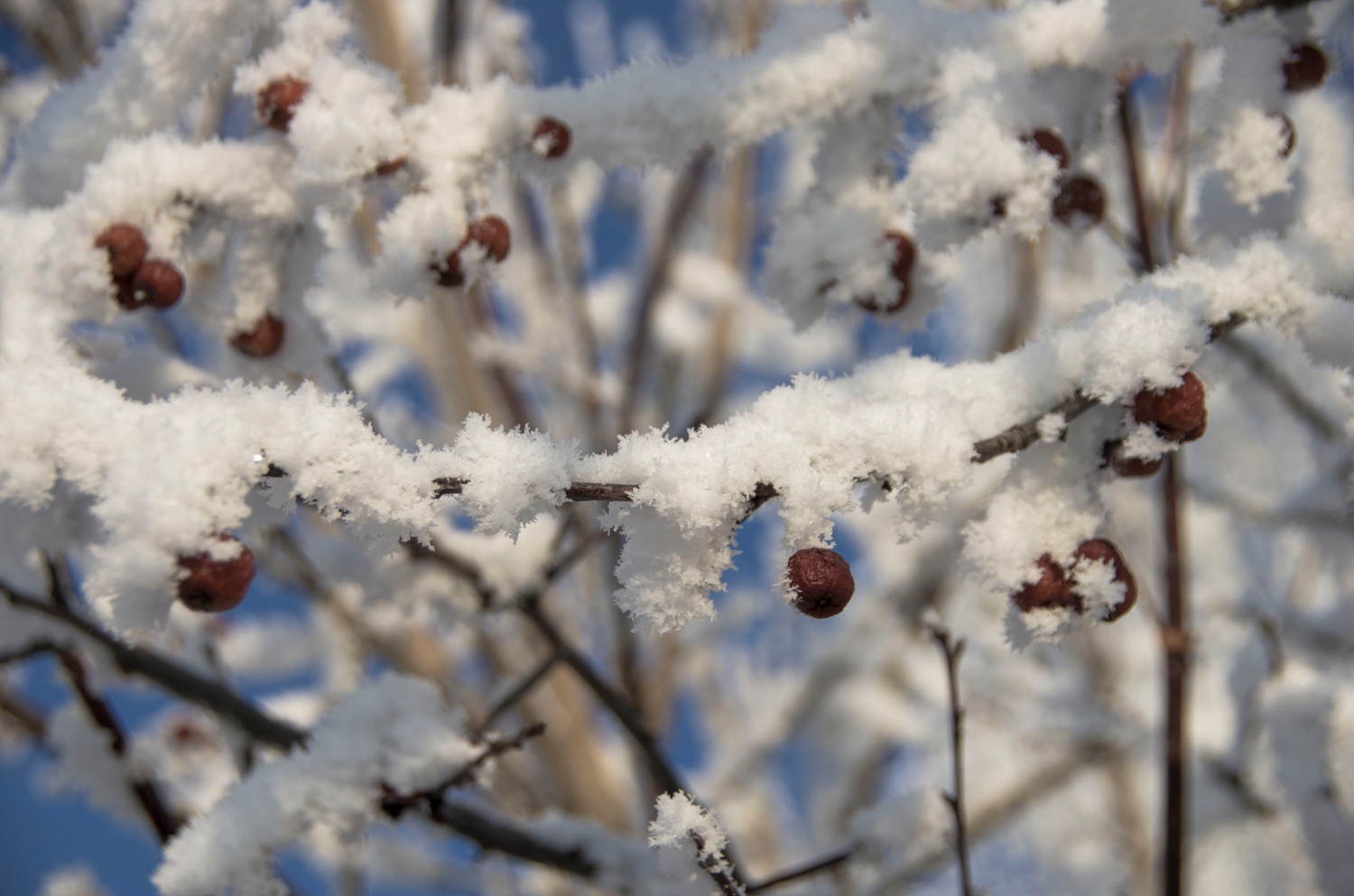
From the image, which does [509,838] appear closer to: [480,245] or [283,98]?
[480,245]

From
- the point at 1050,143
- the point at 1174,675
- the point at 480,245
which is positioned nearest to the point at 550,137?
the point at 480,245

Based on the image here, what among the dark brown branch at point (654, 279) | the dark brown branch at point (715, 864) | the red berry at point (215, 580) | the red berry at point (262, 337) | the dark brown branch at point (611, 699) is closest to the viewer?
the red berry at point (215, 580)

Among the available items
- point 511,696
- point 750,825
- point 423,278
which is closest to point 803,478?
point 423,278

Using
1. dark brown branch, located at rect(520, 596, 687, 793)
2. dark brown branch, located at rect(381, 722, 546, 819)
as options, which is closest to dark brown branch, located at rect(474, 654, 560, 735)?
dark brown branch, located at rect(520, 596, 687, 793)

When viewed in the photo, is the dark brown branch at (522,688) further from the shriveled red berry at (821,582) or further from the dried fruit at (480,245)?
the shriveled red berry at (821,582)

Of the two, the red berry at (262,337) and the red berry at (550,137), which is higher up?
the red berry at (550,137)

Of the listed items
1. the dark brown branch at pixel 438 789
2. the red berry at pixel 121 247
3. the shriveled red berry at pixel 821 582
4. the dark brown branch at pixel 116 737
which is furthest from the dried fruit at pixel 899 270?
the dark brown branch at pixel 116 737

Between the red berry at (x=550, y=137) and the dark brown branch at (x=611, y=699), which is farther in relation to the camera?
the dark brown branch at (x=611, y=699)
